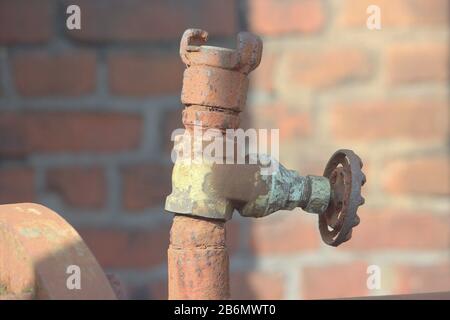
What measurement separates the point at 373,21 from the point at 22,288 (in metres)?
0.78

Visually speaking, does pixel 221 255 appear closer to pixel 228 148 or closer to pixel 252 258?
pixel 228 148

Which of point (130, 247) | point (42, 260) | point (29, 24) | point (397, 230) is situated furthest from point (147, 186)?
point (42, 260)

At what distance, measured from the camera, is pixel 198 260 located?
2.22 ft

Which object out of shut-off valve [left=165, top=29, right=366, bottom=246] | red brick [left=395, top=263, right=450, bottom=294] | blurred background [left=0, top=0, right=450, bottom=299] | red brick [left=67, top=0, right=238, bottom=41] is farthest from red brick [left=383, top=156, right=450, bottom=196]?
shut-off valve [left=165, top=29, right=366, bottom=246]

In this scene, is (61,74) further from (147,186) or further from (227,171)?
(227,171)

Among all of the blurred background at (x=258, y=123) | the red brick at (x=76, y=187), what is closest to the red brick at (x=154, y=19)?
the blurred background at (x=258, y=123)

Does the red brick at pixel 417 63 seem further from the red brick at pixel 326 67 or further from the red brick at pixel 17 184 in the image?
the red brick at pixel 17 184

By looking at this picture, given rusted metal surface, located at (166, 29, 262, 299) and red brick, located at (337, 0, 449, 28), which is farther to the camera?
red brick, located at (337, 0, 449, 28)

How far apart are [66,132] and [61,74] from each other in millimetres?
94

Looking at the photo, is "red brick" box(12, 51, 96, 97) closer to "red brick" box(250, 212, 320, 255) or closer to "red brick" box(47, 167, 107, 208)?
"red brick" box(47, 167, 107, 208)

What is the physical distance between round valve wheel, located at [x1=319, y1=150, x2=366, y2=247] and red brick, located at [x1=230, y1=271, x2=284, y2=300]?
43 cm

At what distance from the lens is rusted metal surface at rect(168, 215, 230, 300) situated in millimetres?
674

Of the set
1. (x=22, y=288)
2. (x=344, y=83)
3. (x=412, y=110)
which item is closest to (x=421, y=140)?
(x=412, y=110)

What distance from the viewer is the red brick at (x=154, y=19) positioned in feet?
3.67
